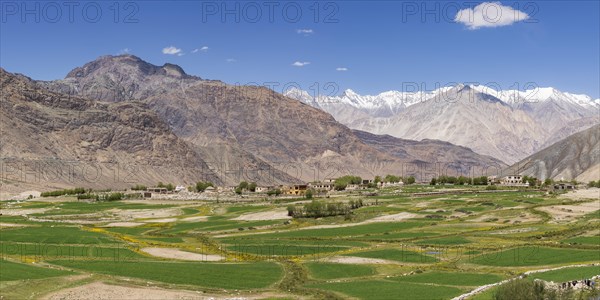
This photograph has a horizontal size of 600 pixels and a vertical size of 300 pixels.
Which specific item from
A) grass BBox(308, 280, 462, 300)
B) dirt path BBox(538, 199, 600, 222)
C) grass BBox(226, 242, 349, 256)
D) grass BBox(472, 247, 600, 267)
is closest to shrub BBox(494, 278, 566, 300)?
grass BBox(308, 280, 462, 300)

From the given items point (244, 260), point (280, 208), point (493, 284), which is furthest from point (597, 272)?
point (280, 208)

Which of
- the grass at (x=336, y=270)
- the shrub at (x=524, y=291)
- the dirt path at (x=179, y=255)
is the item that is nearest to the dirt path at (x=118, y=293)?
the grass at (x=336, y=270)

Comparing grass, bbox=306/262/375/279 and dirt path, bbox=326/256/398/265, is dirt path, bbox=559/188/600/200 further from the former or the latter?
grass, bbox=306/262/375/279

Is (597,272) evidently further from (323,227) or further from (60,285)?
(323,227)

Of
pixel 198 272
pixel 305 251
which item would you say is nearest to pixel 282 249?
pixel 305 251

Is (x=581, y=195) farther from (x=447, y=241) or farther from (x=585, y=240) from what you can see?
(x=447, y=241)

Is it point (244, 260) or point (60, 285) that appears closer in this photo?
point (60, 285)

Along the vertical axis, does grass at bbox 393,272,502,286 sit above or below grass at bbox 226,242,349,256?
below
